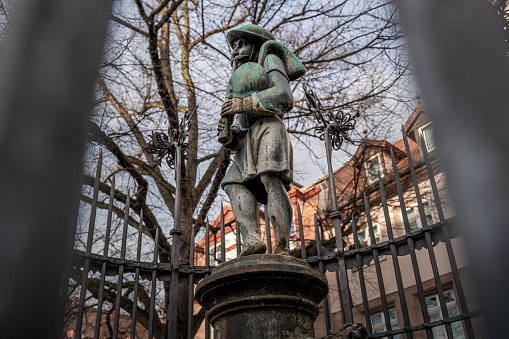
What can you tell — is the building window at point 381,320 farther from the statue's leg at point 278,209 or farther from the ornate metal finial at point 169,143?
the statue's leg at point 278,209

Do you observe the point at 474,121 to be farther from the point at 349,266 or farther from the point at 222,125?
the point at 349,266

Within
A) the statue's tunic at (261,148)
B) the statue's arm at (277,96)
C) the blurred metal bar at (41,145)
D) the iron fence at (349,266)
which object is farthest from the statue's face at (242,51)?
the blurred metal bar at (41,145)

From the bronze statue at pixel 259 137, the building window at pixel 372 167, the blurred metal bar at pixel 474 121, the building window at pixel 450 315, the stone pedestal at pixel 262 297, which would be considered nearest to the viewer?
the blurred metal bar at pixel 474 121

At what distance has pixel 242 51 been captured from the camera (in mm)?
4004

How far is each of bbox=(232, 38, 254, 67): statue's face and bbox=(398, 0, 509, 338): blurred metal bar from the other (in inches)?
138

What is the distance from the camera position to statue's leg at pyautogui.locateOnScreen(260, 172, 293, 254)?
339 centimetres

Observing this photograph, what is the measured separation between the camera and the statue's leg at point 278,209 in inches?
133

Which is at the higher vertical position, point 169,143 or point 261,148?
point 169,143

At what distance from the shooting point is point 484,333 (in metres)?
0.59

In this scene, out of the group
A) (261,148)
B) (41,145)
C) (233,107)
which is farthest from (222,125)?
(41,145)

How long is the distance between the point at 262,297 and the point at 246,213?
824 millimetres

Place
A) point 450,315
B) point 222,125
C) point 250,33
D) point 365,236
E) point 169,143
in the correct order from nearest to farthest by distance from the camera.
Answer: point 222,125
point 250,33
point 169,143
point 450,315
point 365,236

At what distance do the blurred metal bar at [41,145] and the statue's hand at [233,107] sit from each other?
9.54ft

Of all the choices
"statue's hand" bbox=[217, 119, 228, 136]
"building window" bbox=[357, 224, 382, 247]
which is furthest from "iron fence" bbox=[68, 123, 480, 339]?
"building window" bbox=[357, 224, 382, 247]
